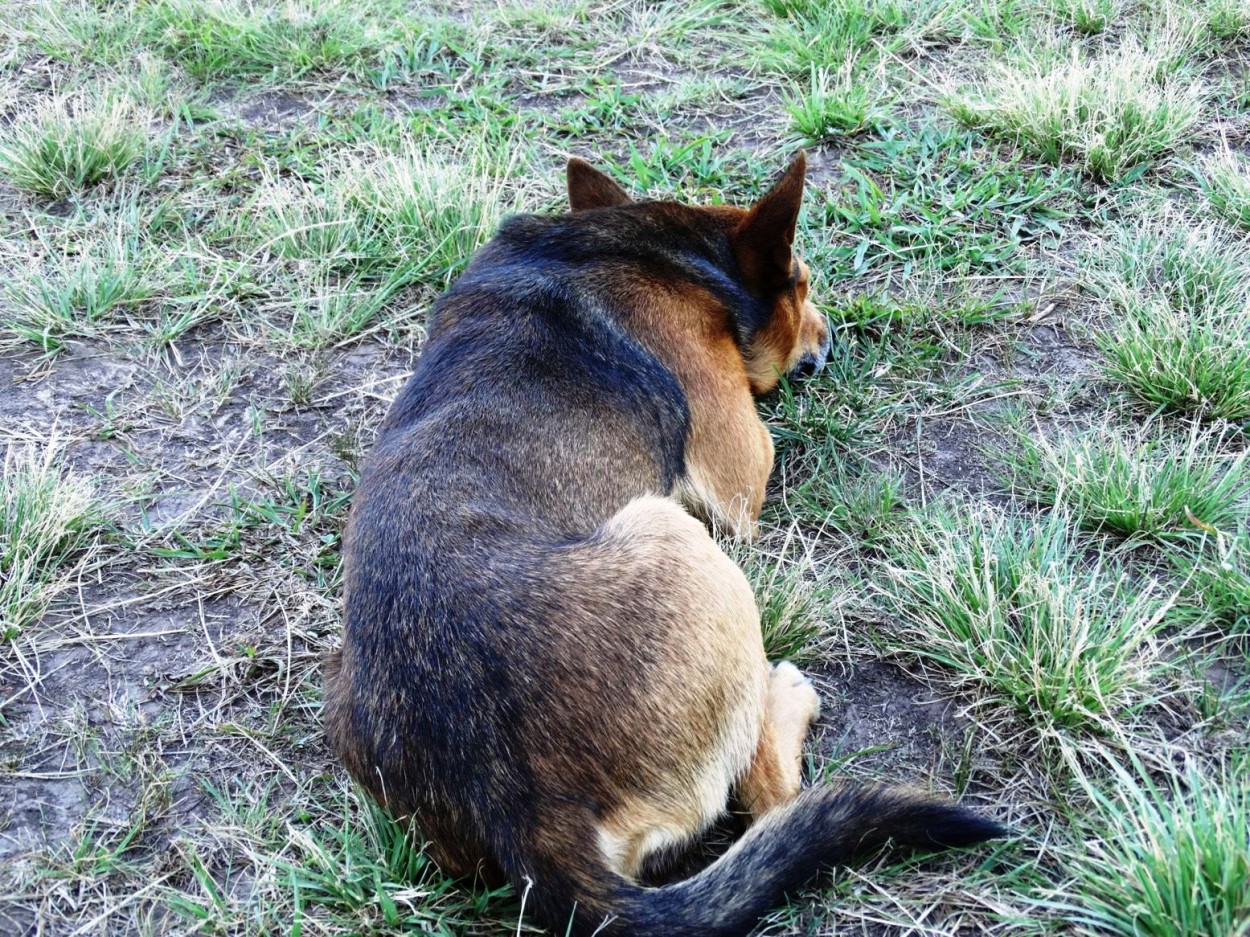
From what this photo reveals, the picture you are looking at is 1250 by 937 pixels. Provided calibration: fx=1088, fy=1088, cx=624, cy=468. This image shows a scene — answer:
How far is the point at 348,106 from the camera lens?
19.3 feet

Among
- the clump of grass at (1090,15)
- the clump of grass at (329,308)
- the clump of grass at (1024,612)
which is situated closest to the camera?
the clump of grass at (1024,612)

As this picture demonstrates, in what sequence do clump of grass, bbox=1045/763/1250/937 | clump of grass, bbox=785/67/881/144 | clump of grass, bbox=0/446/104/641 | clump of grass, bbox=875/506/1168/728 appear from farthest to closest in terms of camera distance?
clump of grass, bbox=785/67/881/144
clump of grass, bbox=0/446/104/641
clump of grass, bbox=875/506/1168/728
clump of grass, bbox=1045/763/1250/937

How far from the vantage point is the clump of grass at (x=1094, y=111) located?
4.82 metres

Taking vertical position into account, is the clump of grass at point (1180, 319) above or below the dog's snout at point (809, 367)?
above

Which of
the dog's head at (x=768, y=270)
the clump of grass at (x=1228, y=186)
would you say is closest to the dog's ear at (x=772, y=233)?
the dog's head at (x=768, y=270)

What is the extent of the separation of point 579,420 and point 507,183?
2.32 metres

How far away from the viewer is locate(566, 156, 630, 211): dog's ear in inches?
161

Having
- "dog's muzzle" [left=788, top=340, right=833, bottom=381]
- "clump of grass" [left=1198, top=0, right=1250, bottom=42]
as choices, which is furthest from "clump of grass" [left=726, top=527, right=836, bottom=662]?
"clump of grass" [left=1198, top=0, right=1250, bottom=42]

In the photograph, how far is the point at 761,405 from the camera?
13.6 feet

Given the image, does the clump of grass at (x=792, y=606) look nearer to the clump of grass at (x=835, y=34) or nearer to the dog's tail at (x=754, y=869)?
the dog's tail at (x=754, y=869)

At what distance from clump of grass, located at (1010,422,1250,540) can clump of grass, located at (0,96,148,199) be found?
4.46 m

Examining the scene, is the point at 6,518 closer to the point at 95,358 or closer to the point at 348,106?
the point at 95,358

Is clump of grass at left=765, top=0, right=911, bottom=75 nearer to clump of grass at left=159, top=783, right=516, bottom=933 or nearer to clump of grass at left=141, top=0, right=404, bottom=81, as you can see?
clump of grass at left=141, top=0, right=404, bottom=81

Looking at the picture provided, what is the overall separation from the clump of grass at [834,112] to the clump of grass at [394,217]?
4.77 ft
